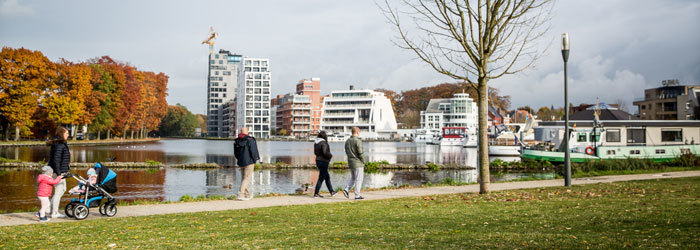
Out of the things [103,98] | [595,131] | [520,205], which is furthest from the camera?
[103,98]

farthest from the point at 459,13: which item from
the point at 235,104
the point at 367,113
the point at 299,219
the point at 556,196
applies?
the point at 235,104

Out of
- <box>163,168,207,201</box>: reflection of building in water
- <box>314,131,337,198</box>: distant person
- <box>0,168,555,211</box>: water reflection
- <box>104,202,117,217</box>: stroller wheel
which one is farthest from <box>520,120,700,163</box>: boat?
<box>104,202,117,217</box>: stroller wheel

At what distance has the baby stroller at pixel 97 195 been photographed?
10.9 metres

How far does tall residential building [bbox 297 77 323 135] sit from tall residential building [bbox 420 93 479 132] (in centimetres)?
3387

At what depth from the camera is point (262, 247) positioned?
728 centimetres

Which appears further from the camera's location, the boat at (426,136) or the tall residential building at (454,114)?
the tall residential building at (454,114)

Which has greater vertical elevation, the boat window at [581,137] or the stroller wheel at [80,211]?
the boat window at [581,137]

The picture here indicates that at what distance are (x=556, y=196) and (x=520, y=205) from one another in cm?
246

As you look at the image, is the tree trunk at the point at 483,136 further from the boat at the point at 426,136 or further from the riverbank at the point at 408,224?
the boat at the point at 426,136

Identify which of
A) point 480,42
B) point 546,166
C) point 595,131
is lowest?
point 546,166

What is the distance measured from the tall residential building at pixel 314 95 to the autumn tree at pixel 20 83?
102 metres

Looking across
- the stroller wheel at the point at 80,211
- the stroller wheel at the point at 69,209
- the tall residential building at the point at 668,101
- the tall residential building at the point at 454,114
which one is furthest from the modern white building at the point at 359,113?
the stroller wheel at the point at 80,211

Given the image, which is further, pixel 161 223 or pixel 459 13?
pixel 459 13

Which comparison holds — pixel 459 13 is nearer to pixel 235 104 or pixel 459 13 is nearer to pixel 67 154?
pixel 67 154
